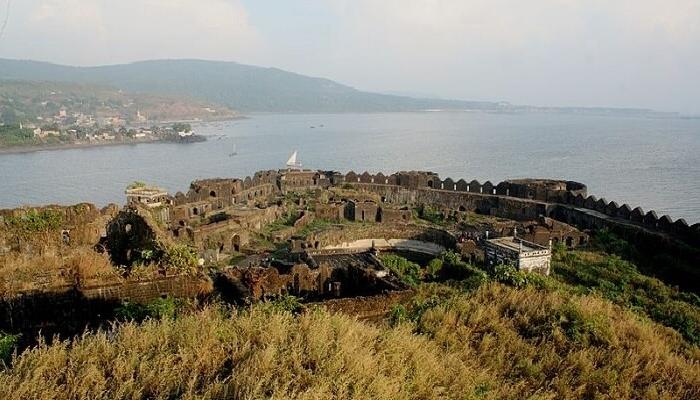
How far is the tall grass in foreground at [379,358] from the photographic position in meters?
5.44

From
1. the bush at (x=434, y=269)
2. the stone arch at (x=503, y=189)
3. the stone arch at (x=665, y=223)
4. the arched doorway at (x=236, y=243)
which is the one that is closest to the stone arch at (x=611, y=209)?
the stone arch at (x=665, y=223)

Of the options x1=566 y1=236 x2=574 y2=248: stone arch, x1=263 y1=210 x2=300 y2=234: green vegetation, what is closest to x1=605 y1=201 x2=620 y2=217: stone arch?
x1=566 y1=236 x2=574 y2=248: stone arch

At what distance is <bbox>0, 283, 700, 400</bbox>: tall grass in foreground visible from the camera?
5441 mm

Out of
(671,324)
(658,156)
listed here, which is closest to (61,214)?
(671,324)

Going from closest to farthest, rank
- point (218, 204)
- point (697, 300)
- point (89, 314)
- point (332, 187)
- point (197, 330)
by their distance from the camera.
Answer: point (197, 330)
point (89, 314)
point (697, 300)
point (218, 204)
point (332, 187)

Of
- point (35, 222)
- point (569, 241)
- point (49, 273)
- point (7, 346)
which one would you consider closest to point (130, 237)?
point (35, 222)

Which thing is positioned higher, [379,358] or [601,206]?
[379,358]

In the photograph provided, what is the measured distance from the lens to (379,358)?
6816 mm

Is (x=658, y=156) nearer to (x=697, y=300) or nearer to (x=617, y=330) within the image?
(x=697, y=300)

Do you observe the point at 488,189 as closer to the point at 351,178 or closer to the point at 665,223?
the point at 351,178

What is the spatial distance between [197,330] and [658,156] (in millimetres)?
97419

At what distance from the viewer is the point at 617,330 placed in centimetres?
1055

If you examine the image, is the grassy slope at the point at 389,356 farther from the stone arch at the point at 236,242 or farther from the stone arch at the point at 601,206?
the stone arch at the point at 601,206

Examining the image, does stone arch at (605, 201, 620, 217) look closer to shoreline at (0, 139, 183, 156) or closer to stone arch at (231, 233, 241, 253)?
stone arch at (231, 233, 241, 253)
